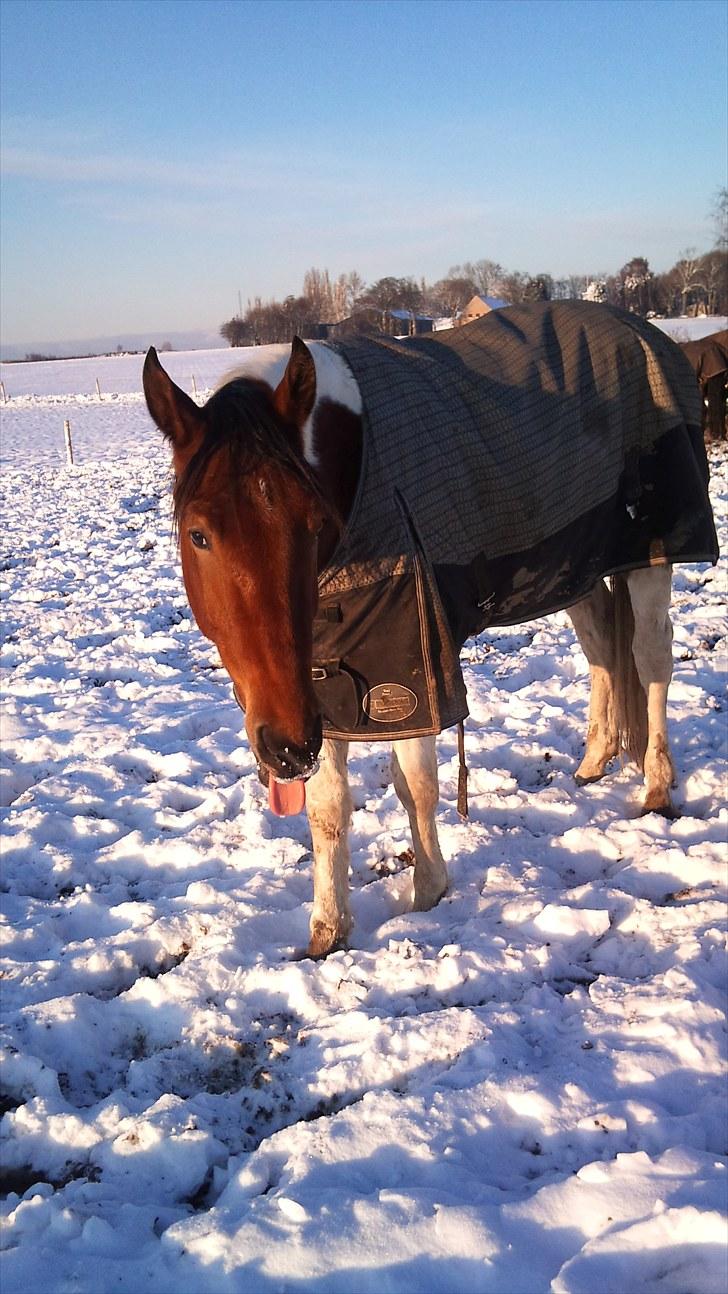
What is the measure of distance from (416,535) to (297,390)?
618 millimetres

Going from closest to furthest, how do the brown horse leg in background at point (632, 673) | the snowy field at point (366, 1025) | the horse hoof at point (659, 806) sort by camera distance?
the snowy field at point (366, 1025) < the horse hoof at point (659, 806) < the brown horse leg in background at point (632, 673)

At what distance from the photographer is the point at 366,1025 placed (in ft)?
7.81

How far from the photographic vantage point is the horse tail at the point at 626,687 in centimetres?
398

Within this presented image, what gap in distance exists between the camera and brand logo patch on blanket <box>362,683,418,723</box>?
2590mm

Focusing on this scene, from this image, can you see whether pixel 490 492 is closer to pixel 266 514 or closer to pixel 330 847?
pixel 266 514

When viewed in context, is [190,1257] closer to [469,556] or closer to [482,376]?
[469,556]

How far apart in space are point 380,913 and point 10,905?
140 cm

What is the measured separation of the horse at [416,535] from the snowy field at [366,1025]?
357mm

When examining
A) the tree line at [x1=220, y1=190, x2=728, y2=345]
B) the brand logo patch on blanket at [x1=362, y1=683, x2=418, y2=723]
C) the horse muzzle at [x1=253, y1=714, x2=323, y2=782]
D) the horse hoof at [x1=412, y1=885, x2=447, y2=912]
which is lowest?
the horse hoof at [x1=412, y1=885, x2=447, y2=912]

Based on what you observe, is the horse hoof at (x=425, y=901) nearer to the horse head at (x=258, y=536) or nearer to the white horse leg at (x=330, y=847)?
the white horse leg at (x=330, y=847)

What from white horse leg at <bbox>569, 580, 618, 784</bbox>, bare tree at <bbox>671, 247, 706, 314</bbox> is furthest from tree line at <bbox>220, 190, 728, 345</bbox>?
white horse leg at <bbox>569, 580, 618, 784</bbox>

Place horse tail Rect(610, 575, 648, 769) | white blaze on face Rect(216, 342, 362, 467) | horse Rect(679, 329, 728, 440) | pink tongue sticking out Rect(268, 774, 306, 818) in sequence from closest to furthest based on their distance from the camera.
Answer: white blaze on face Rect(216, 342, 362, 467) → pink tongue sticking out Rect(268, 774, 306, 818) → horse tail Rect(610, 575, 648, 769) → horse Rect(679, 329, 728, 440)

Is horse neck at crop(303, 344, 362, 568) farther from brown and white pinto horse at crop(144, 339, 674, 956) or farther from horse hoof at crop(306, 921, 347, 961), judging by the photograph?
horse hoof at crop(306, 921, 347, 961)

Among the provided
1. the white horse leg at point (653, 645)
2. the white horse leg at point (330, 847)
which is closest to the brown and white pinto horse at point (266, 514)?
the white horse leg at point (330, 847)
